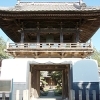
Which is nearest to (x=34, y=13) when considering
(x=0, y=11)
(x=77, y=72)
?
(x=0, y=11)

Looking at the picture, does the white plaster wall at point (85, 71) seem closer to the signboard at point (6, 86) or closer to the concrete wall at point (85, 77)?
the concrete wall at point (85, 77)

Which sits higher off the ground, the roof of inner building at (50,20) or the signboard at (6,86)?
the roof of inner building at (50,20)

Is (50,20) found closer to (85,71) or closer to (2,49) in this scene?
(85,71)

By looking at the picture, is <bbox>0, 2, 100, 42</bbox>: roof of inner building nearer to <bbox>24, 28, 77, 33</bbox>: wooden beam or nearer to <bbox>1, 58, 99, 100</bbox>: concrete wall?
<bbox>24, 28, 77, 33</bbox>: wooden beam

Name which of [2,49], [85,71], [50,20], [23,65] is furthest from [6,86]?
[2,49]

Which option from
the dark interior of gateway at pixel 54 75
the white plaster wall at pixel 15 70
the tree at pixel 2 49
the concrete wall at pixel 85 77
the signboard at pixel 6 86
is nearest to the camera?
the signboard at pixel 6 86

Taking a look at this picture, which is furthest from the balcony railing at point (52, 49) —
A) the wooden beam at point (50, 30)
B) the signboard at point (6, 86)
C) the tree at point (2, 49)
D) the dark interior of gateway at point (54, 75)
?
the tree at point (2, 49)

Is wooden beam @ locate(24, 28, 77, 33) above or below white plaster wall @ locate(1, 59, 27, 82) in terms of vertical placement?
above

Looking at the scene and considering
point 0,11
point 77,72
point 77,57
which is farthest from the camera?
point 77,57

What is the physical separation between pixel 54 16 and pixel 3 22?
171 inches

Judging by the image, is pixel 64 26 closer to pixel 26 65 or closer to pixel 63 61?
pixel 63 61

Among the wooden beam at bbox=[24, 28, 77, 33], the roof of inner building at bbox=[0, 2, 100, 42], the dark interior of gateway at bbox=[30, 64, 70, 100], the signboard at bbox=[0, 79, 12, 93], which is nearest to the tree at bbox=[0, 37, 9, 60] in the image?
the dark interior of gateway at bbox=[30, 64, 70, 100]

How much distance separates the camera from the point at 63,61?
43.5 ft

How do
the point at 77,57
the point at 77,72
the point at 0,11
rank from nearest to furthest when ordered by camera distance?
the point at 0,11 → the point at 77,72 → the point at 77,57
